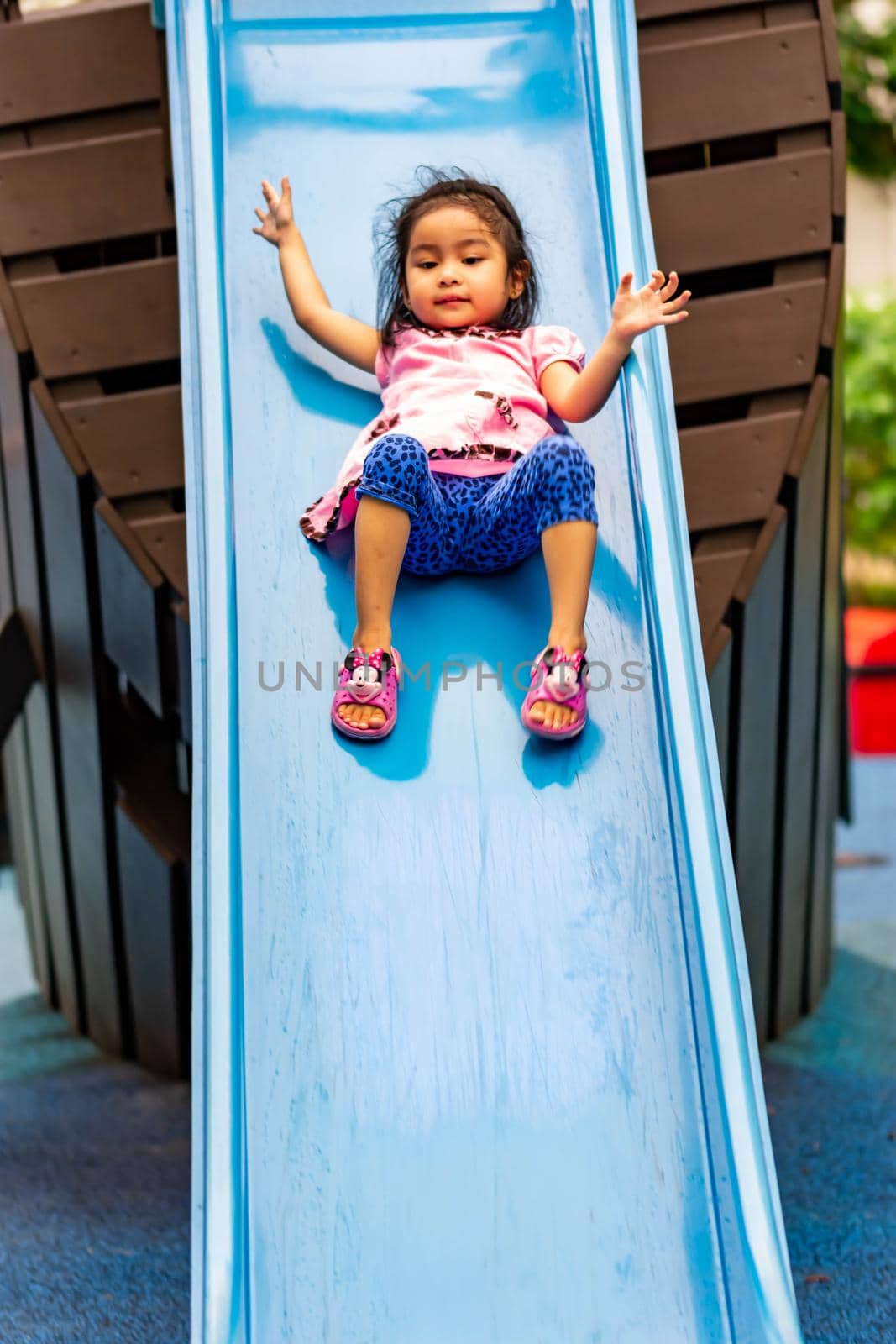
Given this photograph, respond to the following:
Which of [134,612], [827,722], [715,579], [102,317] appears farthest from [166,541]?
[827,722]

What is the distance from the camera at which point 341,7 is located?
10.4ft

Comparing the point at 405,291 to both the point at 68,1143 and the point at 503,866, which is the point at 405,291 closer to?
→ the point at 503,866

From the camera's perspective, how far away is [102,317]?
299 centimetres

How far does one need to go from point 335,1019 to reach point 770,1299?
0.65 m

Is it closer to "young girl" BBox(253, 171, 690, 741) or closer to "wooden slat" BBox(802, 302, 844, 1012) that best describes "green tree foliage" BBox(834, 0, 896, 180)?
"wooden slat" BBox(802, 302, 844, 1012)

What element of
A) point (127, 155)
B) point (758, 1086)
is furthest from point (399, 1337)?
point (127, 155)

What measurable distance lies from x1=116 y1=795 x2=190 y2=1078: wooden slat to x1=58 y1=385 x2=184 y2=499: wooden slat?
75 cm

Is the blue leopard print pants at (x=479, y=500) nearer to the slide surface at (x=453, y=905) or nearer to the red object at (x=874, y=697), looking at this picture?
the slide surface at (x=453, y=905)

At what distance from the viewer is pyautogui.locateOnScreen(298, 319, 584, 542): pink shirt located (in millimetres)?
2451

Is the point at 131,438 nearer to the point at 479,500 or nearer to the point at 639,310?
the point at 479,500

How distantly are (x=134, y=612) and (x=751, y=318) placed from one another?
143 cm

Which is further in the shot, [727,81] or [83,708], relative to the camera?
[83,708]

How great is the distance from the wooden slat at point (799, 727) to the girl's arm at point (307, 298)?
3.29 ft

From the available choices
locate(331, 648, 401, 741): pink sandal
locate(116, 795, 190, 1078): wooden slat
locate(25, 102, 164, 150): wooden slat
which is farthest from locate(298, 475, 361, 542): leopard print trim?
locate(25, 102, 164, 150): wooden slat
